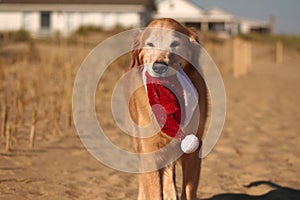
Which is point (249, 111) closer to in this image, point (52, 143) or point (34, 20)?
point (52, 143)

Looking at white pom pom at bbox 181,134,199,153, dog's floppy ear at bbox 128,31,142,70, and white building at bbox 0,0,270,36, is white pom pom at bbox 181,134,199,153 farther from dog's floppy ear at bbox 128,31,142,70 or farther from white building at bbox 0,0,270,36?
white building at bbox 0,0,270,36

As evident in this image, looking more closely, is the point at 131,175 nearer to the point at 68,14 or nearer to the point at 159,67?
the point at 159,67

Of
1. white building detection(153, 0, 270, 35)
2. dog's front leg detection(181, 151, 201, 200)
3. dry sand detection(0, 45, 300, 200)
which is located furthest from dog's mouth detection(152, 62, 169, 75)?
white building detection(153, 0, 270, 35)

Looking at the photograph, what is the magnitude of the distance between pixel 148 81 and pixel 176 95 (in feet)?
0.68

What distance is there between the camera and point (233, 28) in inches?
1937

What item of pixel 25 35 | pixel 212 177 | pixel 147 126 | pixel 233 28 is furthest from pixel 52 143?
pixel 233 28

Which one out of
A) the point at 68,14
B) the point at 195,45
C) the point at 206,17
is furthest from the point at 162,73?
the point at 206,17

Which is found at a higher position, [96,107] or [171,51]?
[171,51]

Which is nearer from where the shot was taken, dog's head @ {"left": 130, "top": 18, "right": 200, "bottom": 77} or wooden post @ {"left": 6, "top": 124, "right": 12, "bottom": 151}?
dog's head @ {"left": 130, "top": 18, "right": 200, "bottom": 77}

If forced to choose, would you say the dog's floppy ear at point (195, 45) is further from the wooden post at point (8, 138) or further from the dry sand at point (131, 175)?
the wooden post at point (8, 138)

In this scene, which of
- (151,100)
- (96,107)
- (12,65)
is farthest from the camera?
(12,65)

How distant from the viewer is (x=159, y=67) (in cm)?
307

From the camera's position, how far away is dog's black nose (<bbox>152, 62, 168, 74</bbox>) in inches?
121

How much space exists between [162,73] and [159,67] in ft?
0.18
